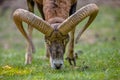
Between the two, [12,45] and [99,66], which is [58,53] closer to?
[99,66]

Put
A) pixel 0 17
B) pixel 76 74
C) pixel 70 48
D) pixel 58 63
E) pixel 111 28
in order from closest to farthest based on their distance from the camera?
pixel 76 74 < pixel 58 63 < pixel 70 48 < pixel 111 28 < pixel 0 17

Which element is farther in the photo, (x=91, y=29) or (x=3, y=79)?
(x=91, y=29)

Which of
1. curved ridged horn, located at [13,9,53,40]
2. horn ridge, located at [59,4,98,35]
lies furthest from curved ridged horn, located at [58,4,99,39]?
curved ridged horn, located at [13,9,53,40]

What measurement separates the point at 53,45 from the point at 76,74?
1617mm

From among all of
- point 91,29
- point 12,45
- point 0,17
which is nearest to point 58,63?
point 12,45

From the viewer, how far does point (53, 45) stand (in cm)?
1470

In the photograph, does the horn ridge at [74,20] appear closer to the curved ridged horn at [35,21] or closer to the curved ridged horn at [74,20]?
the curved ridged horn at [74,20]

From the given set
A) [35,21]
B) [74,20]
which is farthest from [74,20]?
[35,21]

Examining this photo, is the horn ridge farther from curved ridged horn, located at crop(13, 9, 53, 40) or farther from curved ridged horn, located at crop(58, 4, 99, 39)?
curved ridged horn, located at crop(13, 9, 53, 40)

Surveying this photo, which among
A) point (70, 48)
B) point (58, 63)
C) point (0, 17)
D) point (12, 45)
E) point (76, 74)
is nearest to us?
point (76, 74)

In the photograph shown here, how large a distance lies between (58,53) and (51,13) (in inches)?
56.5

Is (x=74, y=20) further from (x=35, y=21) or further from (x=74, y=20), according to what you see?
(x=35, y=21)

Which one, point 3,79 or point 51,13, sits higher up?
point 51,13

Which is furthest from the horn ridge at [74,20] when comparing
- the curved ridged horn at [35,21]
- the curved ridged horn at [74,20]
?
the curved ridged horn at [35,21]
